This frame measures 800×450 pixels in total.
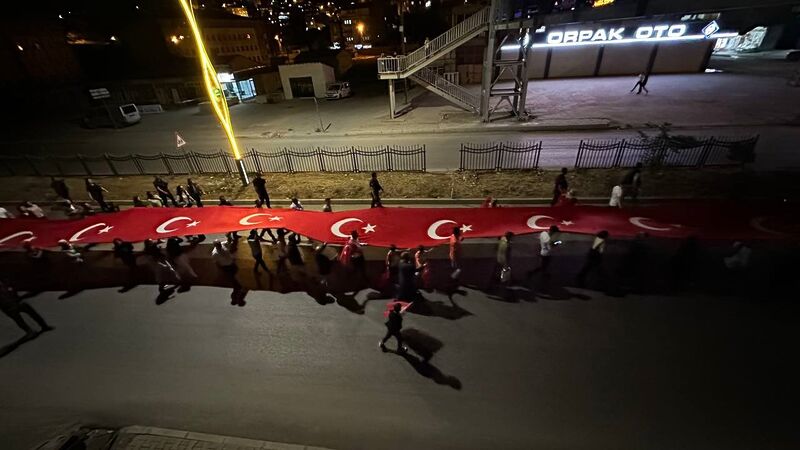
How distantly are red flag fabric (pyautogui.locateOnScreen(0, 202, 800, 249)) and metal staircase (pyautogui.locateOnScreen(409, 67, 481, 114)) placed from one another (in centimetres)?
1773

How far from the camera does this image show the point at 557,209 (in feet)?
29.1


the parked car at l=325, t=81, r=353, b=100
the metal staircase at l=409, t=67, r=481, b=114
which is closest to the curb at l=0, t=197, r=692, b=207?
the metal staircase at l=409, t=67, r=481, b=114

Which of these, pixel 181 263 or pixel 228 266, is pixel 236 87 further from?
pixel 228 266

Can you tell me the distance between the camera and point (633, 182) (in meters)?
11.4

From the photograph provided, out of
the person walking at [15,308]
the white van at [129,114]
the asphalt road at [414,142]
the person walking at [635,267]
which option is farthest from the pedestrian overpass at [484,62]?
the white van at [129,114]

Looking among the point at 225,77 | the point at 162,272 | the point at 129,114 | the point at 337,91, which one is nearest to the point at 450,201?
the point at 162,272

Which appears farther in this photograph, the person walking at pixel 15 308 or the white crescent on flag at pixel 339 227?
the white crescent on flag at pixel 339 227

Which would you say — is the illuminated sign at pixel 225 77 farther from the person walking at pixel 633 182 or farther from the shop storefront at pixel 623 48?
the person walking at pixel 633 182

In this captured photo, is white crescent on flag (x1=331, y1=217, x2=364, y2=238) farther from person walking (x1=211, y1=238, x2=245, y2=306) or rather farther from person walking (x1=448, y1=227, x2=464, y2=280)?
person walking (x1=211, y1=238, x2=245, y2=306)

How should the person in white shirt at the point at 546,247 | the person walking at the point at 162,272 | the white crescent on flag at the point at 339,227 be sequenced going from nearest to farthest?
the person in white shirt at the point at 546,247
the white crescent on flag at the point at 339,227
the person walking at the point at 162,272

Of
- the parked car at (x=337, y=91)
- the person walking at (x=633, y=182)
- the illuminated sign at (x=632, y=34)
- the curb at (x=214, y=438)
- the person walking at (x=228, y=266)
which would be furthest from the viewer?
the parked car at (x=337, y=91)

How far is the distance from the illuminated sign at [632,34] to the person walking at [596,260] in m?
29.1

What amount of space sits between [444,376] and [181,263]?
28.0 ft

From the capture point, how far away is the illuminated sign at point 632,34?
1187 inches
